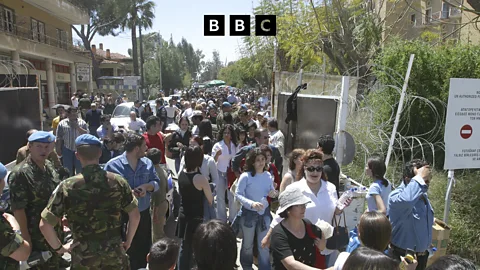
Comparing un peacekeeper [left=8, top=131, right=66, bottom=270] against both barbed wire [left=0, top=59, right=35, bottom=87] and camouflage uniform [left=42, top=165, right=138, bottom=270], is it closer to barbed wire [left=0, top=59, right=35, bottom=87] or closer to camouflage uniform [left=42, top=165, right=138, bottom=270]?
camouflage uniform [left=42, top=165, right=138, bottom=270]

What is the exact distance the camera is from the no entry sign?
4809 mm

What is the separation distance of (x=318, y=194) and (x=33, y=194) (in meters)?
2.64

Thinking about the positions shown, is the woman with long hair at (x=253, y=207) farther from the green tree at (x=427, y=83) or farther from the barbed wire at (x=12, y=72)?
the barbed wire at (x=12, y=72)

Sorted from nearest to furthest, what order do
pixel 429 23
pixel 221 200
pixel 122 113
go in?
pixel 221 200, pixel 122 113, pixel 429 23

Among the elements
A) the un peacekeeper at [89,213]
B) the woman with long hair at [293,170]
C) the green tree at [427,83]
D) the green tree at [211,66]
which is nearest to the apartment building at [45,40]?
the green tree at [427,83]

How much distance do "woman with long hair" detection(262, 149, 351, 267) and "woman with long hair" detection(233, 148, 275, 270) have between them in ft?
1.92

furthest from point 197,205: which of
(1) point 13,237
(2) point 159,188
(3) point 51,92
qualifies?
(3) point 51,92

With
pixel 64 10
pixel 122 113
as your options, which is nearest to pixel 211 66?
pixel 64 10

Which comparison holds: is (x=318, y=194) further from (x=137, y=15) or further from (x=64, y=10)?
(x=137, y=15)

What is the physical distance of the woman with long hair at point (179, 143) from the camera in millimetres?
6812

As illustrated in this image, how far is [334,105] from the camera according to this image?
7.38m

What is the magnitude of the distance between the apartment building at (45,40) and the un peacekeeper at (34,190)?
16510 millimetres

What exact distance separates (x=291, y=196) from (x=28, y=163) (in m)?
2.37

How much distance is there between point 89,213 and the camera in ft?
9.36
